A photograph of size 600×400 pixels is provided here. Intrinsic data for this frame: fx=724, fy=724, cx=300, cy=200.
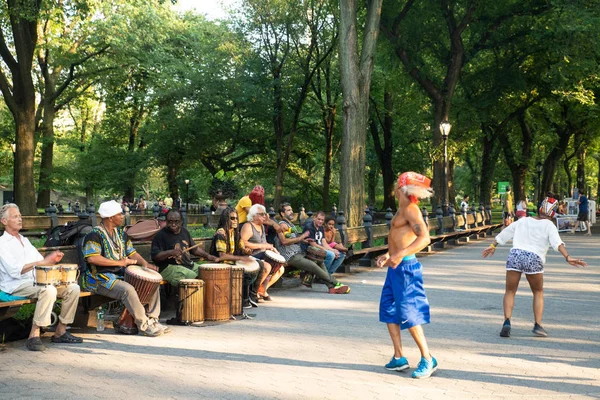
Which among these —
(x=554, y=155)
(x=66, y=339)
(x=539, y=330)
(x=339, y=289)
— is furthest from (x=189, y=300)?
(x=554, y=155)

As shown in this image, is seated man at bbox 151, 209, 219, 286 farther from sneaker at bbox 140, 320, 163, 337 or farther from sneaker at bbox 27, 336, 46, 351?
sneaker at bbox 27, 336, 46, 351

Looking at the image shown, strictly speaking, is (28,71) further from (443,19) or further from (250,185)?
(250,185)

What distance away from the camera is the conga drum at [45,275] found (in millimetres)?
7520

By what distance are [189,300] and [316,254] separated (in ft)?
13.0

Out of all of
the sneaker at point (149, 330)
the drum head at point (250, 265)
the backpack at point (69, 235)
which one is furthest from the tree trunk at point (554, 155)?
the sneaker at point (149, 330)

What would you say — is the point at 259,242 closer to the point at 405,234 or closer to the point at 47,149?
the point at 405,234

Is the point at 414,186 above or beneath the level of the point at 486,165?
beneath

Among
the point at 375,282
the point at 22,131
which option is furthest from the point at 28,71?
the point at 375,282

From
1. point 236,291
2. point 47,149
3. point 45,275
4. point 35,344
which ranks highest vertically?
point 47,149

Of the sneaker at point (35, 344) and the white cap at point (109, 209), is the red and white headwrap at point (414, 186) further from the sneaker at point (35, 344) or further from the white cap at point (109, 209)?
the sneaker at point (35, 344)

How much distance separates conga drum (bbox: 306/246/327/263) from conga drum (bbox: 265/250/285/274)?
115cm

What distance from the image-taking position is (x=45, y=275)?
7.52 meters

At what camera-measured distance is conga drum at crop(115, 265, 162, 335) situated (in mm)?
8391

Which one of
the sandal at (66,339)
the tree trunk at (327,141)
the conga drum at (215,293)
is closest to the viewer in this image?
the sandal at (66,339)
